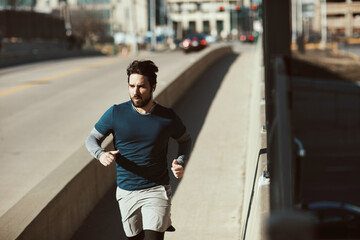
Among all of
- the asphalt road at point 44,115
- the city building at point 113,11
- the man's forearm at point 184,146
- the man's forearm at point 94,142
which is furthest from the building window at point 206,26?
the man's forearm at point 94,142

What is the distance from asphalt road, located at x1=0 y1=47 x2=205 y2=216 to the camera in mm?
11569

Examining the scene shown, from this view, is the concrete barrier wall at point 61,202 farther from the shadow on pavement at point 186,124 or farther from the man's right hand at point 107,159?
the man's right hand at point 107,159

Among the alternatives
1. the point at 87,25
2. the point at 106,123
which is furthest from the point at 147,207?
the point at 87,25

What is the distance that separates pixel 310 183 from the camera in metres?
34.6

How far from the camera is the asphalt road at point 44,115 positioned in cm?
1157

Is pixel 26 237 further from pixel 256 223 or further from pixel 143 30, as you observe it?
pixel 143 30

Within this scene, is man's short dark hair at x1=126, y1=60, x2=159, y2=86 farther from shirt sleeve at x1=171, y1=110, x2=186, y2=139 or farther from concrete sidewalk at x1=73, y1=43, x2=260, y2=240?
concrete sidewalk at x1=73, y1=43, x2=260, y2=240

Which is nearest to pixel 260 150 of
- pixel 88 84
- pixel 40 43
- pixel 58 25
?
pixel 88 84

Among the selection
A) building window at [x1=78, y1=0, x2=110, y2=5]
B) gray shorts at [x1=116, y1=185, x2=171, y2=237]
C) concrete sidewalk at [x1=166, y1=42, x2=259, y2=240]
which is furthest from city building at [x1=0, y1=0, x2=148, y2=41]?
gray shorts at [x1=116, y1=185, x2=171, y2=237]

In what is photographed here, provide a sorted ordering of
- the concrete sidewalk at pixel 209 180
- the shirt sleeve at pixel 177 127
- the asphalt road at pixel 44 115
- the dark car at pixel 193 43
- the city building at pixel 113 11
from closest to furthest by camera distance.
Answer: the shirt sleeve at pixel 177 127
the concrete sidewalk at pixel 209 180
the asphalt road at pixel 44 115
the dark car at pixel 193 43
the city building at pixel 113 11

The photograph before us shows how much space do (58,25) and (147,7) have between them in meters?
88.1

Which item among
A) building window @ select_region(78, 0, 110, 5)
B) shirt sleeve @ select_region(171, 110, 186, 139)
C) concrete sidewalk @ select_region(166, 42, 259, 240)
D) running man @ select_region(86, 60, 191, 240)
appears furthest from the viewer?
building window @ select_region(78, 0, 110, 5)

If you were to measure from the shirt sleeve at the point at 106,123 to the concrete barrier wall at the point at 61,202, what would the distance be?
1282 mm

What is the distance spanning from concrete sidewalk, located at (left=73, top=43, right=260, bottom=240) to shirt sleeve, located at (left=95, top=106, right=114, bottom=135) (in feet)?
9.80
